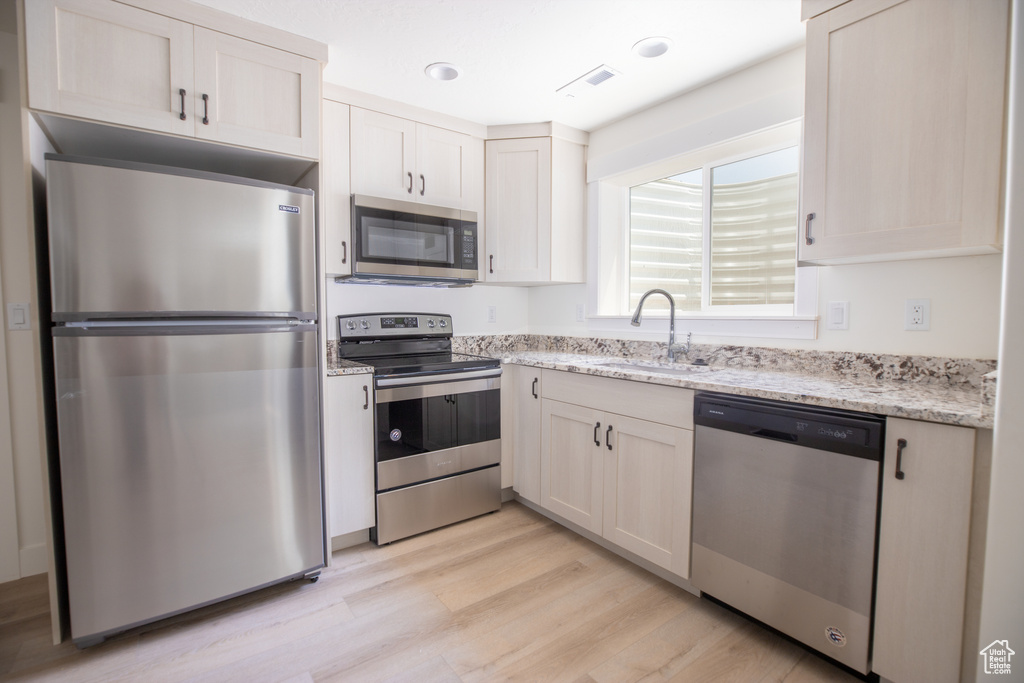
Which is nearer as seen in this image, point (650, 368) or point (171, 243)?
point (171, 243)

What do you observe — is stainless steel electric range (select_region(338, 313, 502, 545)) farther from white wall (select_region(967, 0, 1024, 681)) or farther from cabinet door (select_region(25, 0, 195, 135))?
white wall (select_region(967, 0, 1024, 681))

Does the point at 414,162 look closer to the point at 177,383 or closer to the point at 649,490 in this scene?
the point at 177,383

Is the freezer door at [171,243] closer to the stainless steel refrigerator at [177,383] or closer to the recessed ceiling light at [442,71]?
the stainless steel refrigerator at [177,383]

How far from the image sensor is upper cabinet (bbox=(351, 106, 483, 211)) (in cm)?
235

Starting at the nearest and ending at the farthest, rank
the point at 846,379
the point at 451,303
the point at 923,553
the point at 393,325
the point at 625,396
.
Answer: the point at 923,553 → the point at 846,379 → the point at 625,396 → the point at 393,325 → the point at 451,303

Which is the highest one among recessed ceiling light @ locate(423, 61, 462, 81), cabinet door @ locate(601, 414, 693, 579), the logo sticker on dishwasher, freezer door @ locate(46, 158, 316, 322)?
recessed ceiling light @ locate(423, 61, 462, 81)

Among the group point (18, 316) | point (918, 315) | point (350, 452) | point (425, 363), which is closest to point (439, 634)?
point (350, 452)

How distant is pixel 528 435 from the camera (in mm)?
2562

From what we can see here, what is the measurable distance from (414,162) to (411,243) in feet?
1.57

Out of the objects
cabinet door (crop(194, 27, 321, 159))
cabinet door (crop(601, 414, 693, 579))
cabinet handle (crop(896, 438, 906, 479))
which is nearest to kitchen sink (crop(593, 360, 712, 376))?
cabinet door (crop(601, 414, 693, 579))

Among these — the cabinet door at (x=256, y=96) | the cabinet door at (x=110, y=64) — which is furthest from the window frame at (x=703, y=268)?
the cabinet door at (x=110, y=64)

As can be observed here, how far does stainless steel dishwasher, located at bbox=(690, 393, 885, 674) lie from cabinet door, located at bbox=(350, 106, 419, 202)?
6.15 feet

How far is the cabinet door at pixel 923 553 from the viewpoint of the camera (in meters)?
1.16

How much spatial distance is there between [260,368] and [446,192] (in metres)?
1.45
